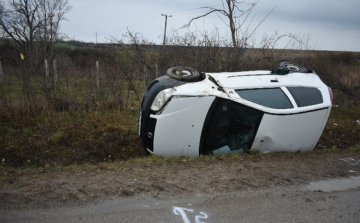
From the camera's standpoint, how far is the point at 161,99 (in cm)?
572

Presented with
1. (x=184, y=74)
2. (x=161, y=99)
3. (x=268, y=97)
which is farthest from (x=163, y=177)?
(x=268, y=97)

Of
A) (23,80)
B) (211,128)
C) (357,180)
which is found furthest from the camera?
(23,80)

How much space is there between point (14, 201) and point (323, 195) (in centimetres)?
412

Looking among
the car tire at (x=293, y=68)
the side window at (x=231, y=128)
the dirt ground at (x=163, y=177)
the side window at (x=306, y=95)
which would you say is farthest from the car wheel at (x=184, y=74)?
the car tire at (x=293, y=68)

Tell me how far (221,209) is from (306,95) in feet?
11.8

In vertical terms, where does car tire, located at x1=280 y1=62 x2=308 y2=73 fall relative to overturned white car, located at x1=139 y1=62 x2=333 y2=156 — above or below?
above

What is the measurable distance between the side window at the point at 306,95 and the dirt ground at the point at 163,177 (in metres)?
1.07

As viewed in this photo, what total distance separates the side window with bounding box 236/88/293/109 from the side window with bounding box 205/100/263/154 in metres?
0.23

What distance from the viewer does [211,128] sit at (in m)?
5.84

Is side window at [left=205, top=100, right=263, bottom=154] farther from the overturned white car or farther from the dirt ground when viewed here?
the dirt ground

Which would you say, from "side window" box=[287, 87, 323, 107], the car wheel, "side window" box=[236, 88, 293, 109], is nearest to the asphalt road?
"side window" box=[236, 88, 293, 109]

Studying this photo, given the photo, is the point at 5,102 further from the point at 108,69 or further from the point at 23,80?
the point at 108,69

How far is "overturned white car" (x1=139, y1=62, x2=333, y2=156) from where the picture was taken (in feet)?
18.6

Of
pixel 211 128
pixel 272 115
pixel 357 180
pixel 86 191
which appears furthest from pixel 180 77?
pixel 357 180
